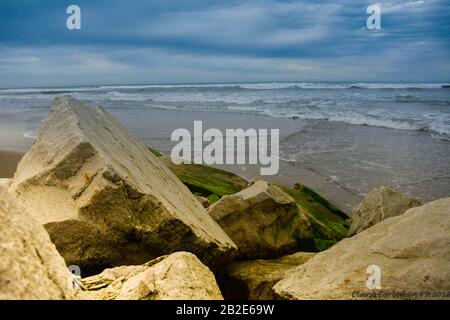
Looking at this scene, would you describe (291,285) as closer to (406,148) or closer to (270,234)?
(270,234)

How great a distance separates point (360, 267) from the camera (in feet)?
10.9

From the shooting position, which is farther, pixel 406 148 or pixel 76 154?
pixel 406 148

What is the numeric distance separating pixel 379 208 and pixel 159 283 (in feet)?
13.6

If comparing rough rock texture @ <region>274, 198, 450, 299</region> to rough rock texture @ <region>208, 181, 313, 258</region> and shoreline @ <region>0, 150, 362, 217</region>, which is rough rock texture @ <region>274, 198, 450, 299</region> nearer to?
rough rock texture @ <region>208, 181, 313, 258</region>

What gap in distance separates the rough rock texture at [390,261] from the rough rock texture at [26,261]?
1825 millimetres

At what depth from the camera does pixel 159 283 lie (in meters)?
2.56

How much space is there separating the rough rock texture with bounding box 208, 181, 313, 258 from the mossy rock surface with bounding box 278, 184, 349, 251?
2.11ft

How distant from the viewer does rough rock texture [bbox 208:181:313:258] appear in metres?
5.07
